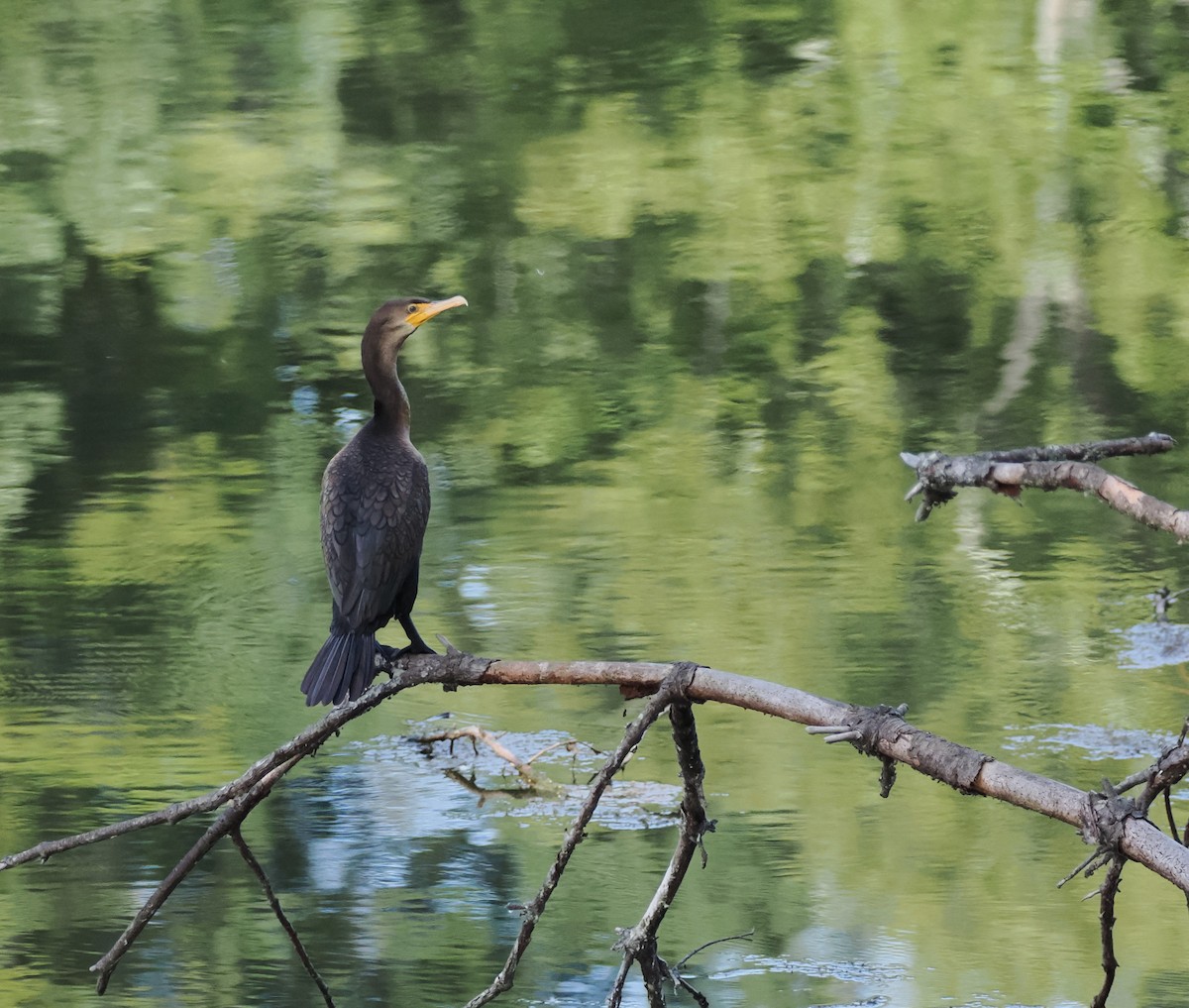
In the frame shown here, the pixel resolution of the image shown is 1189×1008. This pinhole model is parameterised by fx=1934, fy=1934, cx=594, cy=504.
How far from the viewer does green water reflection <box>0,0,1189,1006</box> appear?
4398mm

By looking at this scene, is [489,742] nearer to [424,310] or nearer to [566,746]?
[566,746]

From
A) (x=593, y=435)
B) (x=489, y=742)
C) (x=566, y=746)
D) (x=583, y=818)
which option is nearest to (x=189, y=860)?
(x=583, y=818)

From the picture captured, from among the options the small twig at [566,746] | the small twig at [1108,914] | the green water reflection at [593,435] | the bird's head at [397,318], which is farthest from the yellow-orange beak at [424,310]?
the small twig at [1108,914]

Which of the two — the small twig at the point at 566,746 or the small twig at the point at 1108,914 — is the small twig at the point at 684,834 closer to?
the small twig at the point at 1108,914

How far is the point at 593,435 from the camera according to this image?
8016mm

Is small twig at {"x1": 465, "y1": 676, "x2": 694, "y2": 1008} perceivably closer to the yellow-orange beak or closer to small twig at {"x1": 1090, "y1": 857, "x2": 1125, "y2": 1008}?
small twig at {"x1": 1090, "y1": 857, "x2": 1125, "y2": 1008}

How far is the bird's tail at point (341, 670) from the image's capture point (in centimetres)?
295

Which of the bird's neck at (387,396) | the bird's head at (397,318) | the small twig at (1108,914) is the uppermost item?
the bird's head at (397,318)

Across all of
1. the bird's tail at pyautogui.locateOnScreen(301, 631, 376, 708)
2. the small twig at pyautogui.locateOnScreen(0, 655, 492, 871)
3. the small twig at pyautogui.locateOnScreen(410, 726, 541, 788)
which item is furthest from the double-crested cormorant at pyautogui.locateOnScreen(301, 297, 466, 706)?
the small twig at pyautogui.locateOnScreen(410, 726, 541, 788)

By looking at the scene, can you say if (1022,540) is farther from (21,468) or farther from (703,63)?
(703,63)

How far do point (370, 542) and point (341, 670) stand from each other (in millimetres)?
300

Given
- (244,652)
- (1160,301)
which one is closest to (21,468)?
(244,652)

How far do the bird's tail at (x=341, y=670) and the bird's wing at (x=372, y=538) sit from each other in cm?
10

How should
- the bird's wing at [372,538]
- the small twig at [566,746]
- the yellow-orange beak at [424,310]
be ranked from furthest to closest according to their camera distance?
the small twig at [566,746] → the yellow-orange beak at [424,310] → the bird's wing at [372,538]
